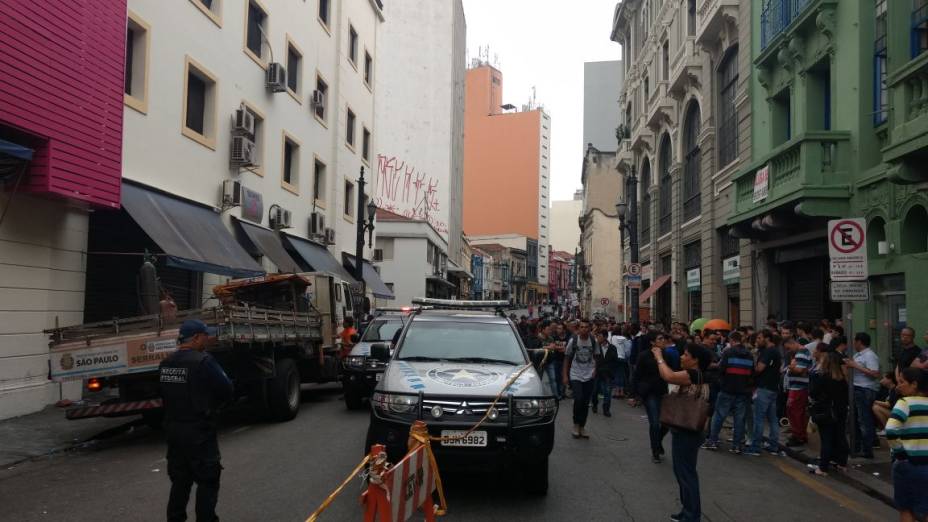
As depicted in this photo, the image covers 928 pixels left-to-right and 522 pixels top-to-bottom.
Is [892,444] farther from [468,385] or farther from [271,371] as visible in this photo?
[271,371]

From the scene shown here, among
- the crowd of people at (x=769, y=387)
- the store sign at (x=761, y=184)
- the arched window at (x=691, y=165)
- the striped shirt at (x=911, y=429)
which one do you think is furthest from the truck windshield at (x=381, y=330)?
the arched window at (x=691, y=165)

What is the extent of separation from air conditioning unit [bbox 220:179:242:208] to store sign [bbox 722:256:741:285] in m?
13.7

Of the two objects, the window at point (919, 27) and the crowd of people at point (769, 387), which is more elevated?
the window at point (919, 27)

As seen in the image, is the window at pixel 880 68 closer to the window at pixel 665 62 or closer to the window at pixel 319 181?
the window at pixel 665 62

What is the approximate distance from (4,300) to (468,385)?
27.5 ft

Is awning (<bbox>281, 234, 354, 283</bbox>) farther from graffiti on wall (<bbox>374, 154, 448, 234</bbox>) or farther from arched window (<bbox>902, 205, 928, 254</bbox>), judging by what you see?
graffiti on wall (<bbox>374, 154, 448, 234</bbox>)

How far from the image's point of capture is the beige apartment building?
67.7 feet

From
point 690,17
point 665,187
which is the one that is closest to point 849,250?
point 690,17

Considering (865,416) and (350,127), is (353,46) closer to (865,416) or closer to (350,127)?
(350,127)

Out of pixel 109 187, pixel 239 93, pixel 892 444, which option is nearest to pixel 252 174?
pixel 239 93

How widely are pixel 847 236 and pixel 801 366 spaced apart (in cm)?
208

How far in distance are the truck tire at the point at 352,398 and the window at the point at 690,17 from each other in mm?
19143

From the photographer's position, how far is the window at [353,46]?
1232 inches

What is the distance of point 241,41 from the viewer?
2008cm
